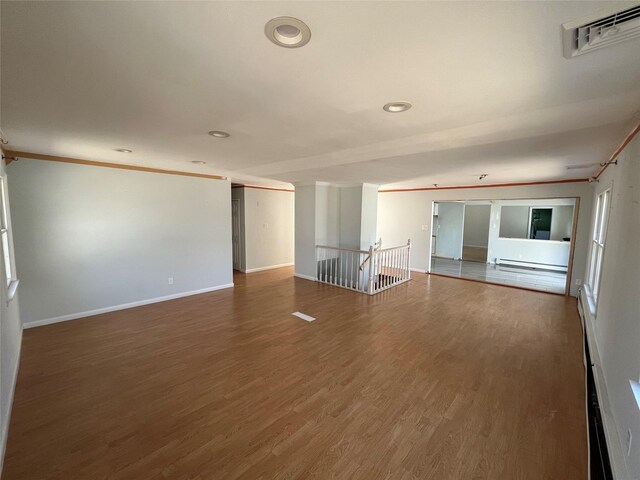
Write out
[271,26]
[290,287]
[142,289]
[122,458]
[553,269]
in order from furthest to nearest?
1. [553,269]
2. [290,287]
3. [142,289]
4. [122,458]
5. [271,26]

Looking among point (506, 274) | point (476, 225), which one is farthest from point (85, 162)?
point (476, 225)

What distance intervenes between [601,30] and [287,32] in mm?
1241

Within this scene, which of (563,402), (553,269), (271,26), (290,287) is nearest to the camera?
(271,26)

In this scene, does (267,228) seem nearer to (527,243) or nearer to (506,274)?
(506,274)

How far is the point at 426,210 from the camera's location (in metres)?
7.26

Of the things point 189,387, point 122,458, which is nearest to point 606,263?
point 189,387

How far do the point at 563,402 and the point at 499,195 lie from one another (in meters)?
4.92

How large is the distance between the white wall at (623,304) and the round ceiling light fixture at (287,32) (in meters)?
2.45

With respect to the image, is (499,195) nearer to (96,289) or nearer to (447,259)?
(447,259)

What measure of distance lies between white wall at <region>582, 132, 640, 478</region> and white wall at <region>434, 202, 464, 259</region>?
6.82 m

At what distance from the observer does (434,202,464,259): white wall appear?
9.57 m

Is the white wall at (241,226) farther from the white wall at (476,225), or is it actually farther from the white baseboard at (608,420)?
the white wall at (476,225)

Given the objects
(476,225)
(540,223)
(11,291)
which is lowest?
(11,291)

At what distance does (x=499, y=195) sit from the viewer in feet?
20.0
